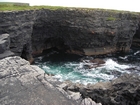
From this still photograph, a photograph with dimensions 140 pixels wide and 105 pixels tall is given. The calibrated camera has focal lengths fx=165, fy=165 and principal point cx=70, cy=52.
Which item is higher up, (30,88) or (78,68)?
(30,88)

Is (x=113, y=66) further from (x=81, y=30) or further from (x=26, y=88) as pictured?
(x=26, y=88)

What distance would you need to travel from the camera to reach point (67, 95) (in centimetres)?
670

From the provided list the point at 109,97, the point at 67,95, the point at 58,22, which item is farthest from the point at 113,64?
the point at 67,95

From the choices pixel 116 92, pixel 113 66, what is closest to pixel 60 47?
pixel 113 66

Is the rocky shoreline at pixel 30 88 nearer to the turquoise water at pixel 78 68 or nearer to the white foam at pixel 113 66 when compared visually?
the turquoise water at pixel 78 68

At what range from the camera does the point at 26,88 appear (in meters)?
6.77

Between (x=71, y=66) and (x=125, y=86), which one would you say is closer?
(x=125, y=86)

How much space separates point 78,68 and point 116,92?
44.8ft

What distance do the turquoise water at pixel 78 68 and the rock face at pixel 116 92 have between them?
8593 millimetres

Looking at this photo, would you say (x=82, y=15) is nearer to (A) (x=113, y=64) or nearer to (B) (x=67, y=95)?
(A) (x=113, y=64)

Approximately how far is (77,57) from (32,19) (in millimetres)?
11228

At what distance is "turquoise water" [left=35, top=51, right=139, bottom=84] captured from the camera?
23.3 m

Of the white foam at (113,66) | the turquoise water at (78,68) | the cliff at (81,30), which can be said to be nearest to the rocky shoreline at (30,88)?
the turquoise water at (78,68)

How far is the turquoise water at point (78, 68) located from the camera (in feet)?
76.4
